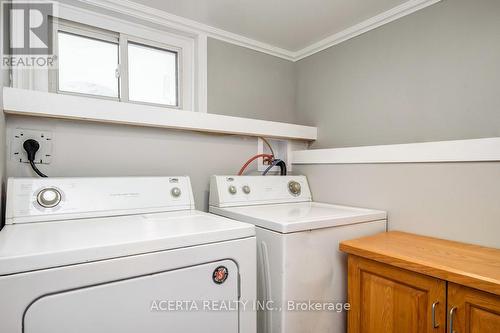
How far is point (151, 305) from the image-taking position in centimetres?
88

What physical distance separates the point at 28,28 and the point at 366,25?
1.95 m

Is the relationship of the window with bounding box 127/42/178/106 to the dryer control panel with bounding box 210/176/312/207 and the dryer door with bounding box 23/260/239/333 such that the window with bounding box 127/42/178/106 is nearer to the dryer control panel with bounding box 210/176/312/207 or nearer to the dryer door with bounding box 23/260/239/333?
the dryer control panel with bounding box 210/176/312/207

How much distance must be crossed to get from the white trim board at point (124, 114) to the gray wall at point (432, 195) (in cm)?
61

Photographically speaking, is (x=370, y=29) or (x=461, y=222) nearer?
(x=461, y=222)

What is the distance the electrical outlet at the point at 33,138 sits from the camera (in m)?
1.33

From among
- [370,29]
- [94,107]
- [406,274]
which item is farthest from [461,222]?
[94,107]

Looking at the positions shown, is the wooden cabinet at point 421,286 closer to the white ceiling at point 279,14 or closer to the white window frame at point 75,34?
the white ceiling at point 279,14

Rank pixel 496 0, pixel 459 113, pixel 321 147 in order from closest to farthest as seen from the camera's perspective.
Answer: pixel 496 0 < pixel 459 113 < pixel 321 147

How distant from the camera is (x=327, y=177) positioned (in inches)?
77.0

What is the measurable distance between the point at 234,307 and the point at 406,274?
0.68 metres

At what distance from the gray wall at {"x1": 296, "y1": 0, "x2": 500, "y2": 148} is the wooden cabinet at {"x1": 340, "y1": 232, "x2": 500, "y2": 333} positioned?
2.04 feet

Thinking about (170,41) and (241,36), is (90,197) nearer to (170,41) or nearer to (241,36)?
(170,41)

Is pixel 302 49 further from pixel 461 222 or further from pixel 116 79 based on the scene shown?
pixel 461 222

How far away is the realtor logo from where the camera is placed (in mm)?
1424
